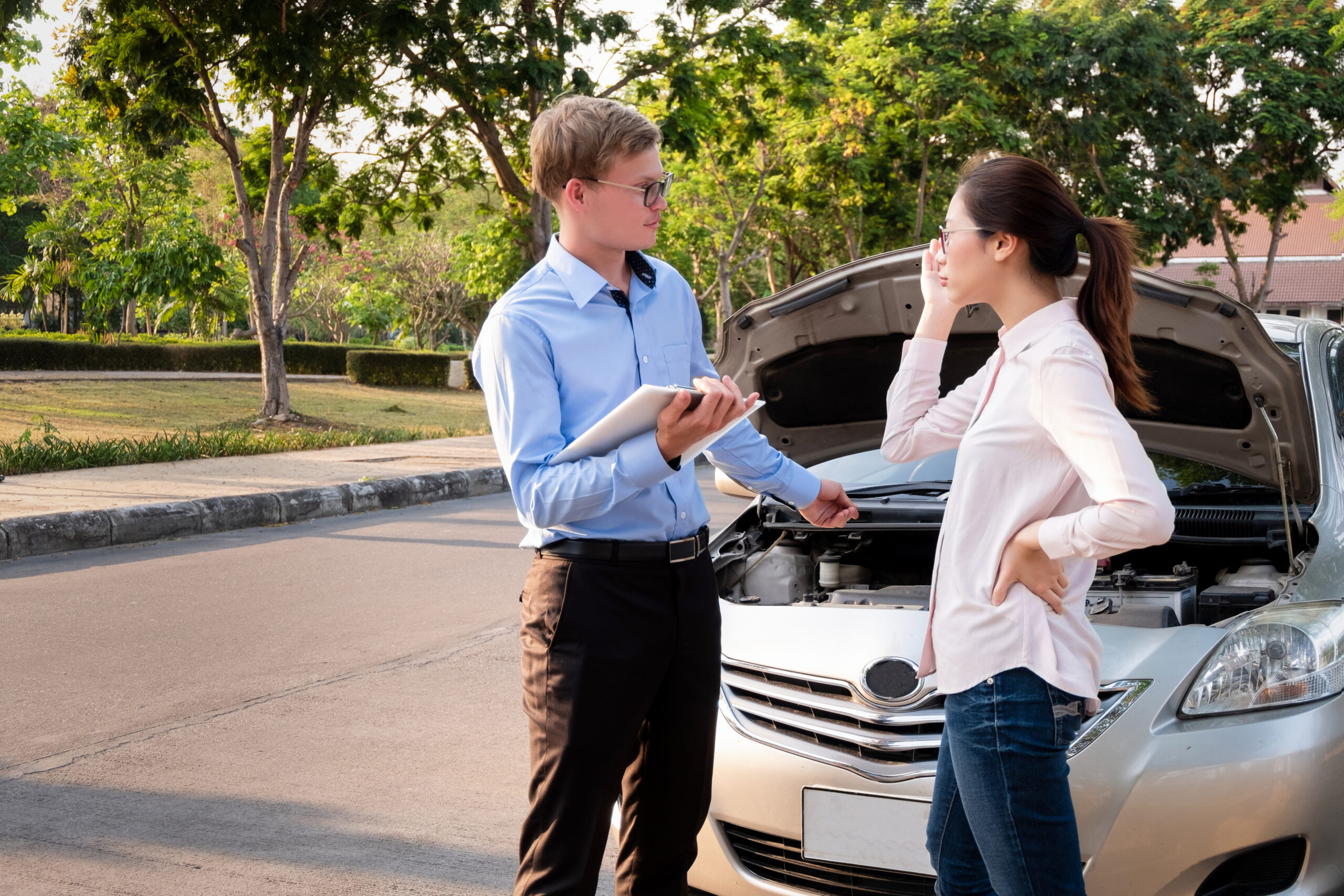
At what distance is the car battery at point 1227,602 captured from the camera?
10.1ft

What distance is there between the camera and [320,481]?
37.6ft

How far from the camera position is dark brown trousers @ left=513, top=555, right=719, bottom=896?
214cm

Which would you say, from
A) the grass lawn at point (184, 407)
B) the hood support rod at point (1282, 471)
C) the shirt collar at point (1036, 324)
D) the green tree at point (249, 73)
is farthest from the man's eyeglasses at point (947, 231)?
the grass lawn at point (184, 407)

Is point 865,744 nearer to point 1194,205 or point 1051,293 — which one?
point 1051,293

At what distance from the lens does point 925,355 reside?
7.59 ft

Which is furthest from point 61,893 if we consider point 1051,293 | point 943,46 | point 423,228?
point 943,46

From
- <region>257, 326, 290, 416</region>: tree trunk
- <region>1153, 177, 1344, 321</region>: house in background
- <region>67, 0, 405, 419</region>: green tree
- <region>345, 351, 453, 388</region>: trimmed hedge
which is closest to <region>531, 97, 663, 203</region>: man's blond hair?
<region>67, 0, 405, 419</region>: green tree

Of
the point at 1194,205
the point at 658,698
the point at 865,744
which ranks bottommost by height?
the point at 865,744

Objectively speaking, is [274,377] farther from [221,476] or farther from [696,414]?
[696,414]

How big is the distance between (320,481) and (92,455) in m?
2.51

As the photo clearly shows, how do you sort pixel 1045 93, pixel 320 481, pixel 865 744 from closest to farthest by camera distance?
pixel 865 744 < pixel 320 481 < pixel 1045 93

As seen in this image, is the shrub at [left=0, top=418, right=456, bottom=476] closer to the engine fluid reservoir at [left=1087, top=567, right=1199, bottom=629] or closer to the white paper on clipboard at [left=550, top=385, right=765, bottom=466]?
the engine fluid reservoir at [left=1087, top=567, right=1199, bottom=629]

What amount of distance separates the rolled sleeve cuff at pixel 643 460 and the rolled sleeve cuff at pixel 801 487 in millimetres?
657

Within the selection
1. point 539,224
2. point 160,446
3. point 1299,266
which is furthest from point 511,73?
point 1299,266
